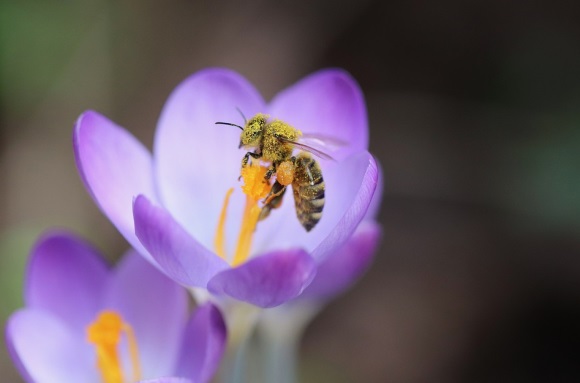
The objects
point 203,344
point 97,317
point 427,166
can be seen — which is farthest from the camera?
point 427,166

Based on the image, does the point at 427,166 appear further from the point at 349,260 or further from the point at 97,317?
the point at 97,317

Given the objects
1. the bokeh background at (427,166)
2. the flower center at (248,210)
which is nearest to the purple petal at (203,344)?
the flower center at (248,210)

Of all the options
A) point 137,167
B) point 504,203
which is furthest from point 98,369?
point 504,203

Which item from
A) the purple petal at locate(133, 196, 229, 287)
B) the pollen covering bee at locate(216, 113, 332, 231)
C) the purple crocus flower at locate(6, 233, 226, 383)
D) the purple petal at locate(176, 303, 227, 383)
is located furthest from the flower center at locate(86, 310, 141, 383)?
the pollen covering bee at locate(216, 113, 332, 231)

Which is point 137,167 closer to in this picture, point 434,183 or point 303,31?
point 434,183

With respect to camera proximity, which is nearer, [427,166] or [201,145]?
[201,145]

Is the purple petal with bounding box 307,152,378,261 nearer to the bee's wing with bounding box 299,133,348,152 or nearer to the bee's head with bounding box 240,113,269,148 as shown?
the bee's wing with bounding box 299,133,348,152

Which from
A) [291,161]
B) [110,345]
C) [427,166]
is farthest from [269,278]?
[427,166]

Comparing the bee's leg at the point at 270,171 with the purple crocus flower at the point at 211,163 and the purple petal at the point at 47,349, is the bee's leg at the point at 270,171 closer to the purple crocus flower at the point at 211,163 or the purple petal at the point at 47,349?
the purple crocus flower at the point at 211,163
